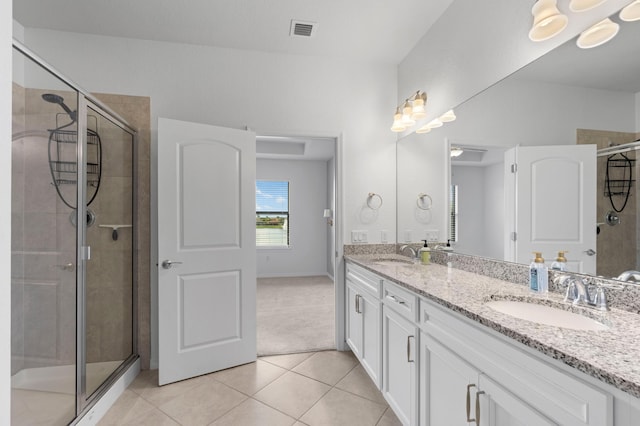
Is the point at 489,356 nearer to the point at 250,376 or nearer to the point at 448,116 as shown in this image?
the point at 448,116

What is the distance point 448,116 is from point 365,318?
1628mm

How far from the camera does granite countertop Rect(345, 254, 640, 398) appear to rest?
29.1 inches

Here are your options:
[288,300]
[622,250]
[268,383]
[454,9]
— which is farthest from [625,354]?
[288,300]

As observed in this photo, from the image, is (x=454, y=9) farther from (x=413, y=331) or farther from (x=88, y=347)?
(x=88, y=347)

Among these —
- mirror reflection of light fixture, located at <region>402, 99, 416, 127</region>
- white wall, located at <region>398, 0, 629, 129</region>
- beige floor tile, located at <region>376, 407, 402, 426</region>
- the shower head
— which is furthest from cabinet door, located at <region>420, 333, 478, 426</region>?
the shower head

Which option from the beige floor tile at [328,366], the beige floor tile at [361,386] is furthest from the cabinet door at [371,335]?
the beige floor tile at [328,366]

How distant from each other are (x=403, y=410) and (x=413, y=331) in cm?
48

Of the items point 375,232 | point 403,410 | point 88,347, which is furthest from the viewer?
point 375,232

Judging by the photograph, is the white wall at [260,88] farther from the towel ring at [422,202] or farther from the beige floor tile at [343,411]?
the beige floor tile at [343,411]

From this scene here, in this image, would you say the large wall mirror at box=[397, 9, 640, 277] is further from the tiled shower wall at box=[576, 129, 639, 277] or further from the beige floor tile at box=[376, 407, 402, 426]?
the beige floor tile at box=[376, 407, 402, 426]

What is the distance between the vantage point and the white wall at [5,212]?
54 centimetres

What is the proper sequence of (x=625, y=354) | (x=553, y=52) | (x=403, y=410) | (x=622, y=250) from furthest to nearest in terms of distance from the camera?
(x=403, y=410) < (x=553, y=52) < (x=622, y=250) < (x=625, y=354)

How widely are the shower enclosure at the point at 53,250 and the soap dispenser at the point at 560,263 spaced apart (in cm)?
262

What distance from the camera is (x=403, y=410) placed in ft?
5.58
